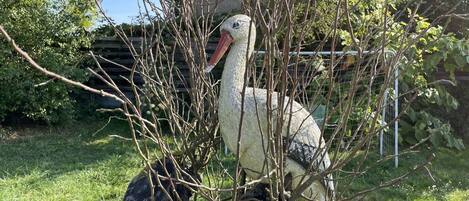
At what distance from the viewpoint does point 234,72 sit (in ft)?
6.72

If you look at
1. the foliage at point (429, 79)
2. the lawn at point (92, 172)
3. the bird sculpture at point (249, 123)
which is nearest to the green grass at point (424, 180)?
the lawn at point (92, 172)

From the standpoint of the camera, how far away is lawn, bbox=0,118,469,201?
442cm

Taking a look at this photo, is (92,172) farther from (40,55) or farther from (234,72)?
(234,72)

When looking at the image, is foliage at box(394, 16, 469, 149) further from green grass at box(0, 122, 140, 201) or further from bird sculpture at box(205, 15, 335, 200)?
bird sculpture at box(205, 15, 335, 200)

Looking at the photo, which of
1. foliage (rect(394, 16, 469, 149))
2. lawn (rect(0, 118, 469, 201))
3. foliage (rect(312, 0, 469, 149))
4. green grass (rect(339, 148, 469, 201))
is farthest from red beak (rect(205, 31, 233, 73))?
foliage (rect(394, 16, 469, 149))

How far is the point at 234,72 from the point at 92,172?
3.35 metres

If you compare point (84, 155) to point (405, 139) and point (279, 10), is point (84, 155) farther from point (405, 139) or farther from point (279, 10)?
point (279, 10)

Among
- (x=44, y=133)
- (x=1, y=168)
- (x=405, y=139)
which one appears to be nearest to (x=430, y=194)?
(x=405, y=139)

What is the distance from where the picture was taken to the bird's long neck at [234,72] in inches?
78.7

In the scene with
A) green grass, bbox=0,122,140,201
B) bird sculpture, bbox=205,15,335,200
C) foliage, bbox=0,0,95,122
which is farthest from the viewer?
foliage, bbox=0,0,95,122

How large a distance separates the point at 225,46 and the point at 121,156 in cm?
379

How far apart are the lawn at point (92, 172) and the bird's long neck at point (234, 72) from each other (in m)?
1.95

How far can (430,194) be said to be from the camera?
4.50 metres

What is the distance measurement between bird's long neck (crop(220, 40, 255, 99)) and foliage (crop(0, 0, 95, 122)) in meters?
5.41
